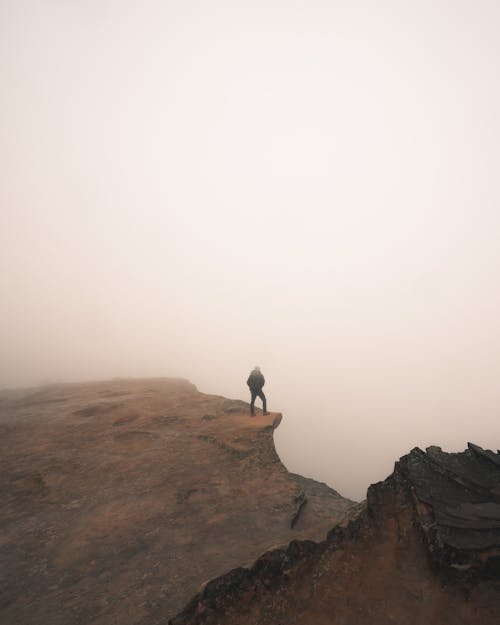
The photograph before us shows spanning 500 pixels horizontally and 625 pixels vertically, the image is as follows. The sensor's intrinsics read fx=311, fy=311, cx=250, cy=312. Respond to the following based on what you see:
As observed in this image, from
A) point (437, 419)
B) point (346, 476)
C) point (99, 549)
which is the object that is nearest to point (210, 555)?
point (99, 549)

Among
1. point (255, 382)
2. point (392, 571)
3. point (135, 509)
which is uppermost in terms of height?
point (255, 382)

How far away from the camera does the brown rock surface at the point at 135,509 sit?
18.2 ft

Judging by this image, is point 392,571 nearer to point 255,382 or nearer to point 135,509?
point 135,509

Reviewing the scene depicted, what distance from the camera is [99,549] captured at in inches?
264

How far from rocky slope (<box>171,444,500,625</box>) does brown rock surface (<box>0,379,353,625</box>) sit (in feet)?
1.62

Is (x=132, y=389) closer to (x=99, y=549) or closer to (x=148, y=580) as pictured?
(x=99, y=549)

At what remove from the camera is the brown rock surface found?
218 inches

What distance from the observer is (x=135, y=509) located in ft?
26.1

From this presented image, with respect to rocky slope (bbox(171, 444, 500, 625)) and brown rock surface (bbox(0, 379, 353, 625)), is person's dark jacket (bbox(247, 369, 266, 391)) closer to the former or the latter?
brown rock surface (bbox(0, 379, 353, 625))

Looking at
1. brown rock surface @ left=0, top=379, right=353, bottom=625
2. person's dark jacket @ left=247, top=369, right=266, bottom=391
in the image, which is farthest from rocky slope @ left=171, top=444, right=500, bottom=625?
person's dark jacket @ left=247, top=369, right=266, bottom=391

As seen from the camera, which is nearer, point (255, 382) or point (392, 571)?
point (392, 571)

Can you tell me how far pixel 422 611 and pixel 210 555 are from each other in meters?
4.26

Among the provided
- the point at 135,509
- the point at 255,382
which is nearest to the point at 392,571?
the point at 135,509

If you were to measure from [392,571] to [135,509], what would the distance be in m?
6.43
